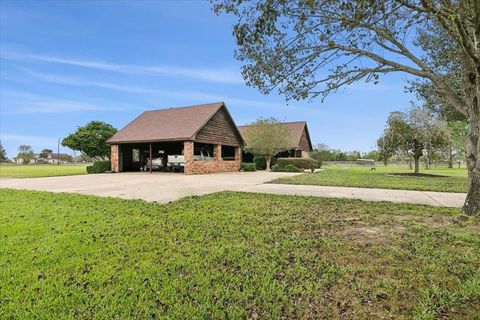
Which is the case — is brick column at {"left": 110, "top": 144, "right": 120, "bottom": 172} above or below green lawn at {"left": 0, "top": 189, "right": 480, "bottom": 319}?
above

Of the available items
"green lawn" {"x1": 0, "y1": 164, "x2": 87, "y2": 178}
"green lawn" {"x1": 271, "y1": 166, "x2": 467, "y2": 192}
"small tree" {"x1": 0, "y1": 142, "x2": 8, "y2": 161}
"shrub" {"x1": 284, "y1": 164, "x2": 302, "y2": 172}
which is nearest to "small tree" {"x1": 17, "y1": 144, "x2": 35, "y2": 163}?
"small tree" {"x1": 0, "y1": 142, "x2": 8, "y2": 161}

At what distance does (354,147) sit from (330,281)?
223 feet

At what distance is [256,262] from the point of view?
10.9 feet

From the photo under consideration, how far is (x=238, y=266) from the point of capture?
10.6 feet

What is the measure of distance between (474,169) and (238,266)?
18.5ft

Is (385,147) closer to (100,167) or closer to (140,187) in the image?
(140,187)

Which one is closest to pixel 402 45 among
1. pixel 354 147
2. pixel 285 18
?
pixel 285 18

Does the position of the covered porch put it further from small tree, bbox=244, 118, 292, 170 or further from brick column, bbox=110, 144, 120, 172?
small tree, bbox=244, 118, 292, 170

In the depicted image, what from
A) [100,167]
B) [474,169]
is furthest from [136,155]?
[474,169]

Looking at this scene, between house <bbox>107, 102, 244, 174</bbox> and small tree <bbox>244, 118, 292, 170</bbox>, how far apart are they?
1.32 meters

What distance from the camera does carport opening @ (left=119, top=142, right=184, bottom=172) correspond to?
24.7m

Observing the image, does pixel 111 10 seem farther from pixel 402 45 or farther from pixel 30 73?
pixel 30 73

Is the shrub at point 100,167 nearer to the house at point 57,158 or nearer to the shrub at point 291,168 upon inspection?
the shrub at point 291,168

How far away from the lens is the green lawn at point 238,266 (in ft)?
7.89
